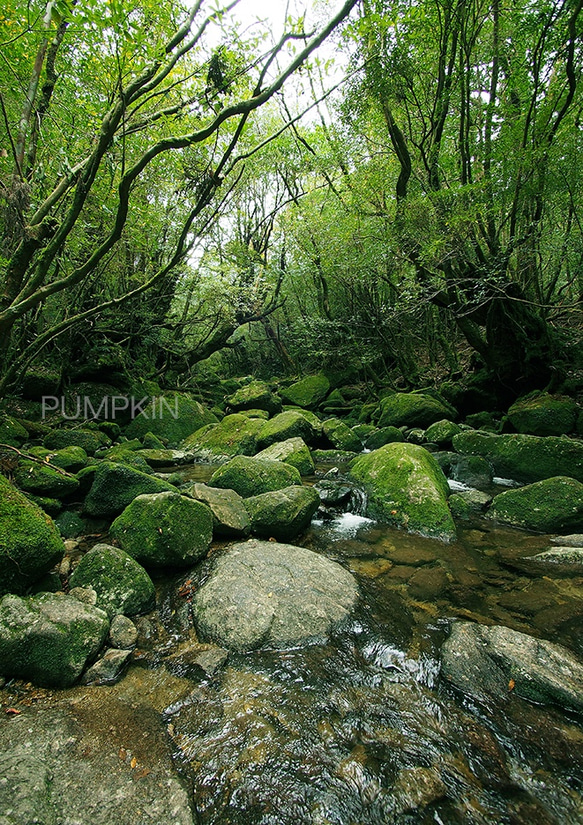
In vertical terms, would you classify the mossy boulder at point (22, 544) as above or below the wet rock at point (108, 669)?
above

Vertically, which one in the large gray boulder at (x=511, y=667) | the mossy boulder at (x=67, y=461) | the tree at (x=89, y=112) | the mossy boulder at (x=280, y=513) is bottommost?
the large gray boulder at (x=511, y=667)

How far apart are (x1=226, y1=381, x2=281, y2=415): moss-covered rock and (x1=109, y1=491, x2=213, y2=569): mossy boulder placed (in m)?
10.2

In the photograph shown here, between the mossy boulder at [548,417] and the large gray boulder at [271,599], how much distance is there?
7.22 metres

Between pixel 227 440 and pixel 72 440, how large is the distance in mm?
3659

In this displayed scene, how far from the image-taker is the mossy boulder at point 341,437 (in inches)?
415

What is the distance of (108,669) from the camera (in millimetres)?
2506

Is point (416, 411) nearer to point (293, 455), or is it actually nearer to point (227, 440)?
point (293, 455)

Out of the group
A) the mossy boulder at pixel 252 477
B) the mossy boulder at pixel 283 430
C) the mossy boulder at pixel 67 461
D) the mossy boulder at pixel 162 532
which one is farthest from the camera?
the mossy boulder at pixel 283 430

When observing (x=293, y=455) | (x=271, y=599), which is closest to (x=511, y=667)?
(x=271, y=599)

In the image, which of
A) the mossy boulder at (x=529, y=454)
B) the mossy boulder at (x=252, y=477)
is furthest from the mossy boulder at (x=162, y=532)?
the mossy boulder at (x=529, y=454)

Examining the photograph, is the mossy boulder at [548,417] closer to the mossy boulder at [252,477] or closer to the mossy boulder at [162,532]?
the mossy boulder at [252,477]

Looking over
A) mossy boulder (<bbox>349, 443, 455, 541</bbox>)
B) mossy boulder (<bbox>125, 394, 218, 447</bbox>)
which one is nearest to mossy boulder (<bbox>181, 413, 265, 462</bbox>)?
mossy boulder (<bbox>125, 394, 218, 447</bbox>)

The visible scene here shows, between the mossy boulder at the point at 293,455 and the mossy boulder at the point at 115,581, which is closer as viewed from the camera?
the mossy boulder at the point at 115,581

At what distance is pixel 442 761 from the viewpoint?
2049 mm
